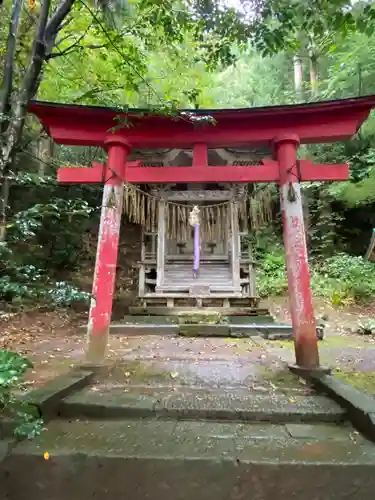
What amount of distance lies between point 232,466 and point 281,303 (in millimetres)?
10063

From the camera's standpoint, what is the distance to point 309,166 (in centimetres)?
484

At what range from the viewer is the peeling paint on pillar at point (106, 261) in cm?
444

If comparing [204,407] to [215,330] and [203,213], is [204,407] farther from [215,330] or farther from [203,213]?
[203,213]

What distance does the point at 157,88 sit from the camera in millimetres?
9438

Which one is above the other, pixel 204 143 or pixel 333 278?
pixel 204 143

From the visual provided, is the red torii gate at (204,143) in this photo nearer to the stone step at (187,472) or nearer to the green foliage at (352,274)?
the stone step at (187,472)

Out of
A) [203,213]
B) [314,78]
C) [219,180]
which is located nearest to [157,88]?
[203,213]

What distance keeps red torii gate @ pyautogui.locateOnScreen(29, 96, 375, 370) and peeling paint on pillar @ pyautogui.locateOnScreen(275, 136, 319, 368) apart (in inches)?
0.5

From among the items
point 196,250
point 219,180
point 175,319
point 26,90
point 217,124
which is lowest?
point 175,319

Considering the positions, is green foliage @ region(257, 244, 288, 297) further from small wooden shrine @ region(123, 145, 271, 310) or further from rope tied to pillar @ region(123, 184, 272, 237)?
rope tied to pillar @ region(123, 184, 272, 237)

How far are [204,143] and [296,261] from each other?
2.18 m

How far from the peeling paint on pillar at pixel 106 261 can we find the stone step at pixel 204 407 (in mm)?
1049

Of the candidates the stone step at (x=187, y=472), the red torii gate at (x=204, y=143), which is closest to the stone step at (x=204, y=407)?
the stone step at (x=187, y=472)

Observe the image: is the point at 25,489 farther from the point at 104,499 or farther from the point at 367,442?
the point at 367,442
